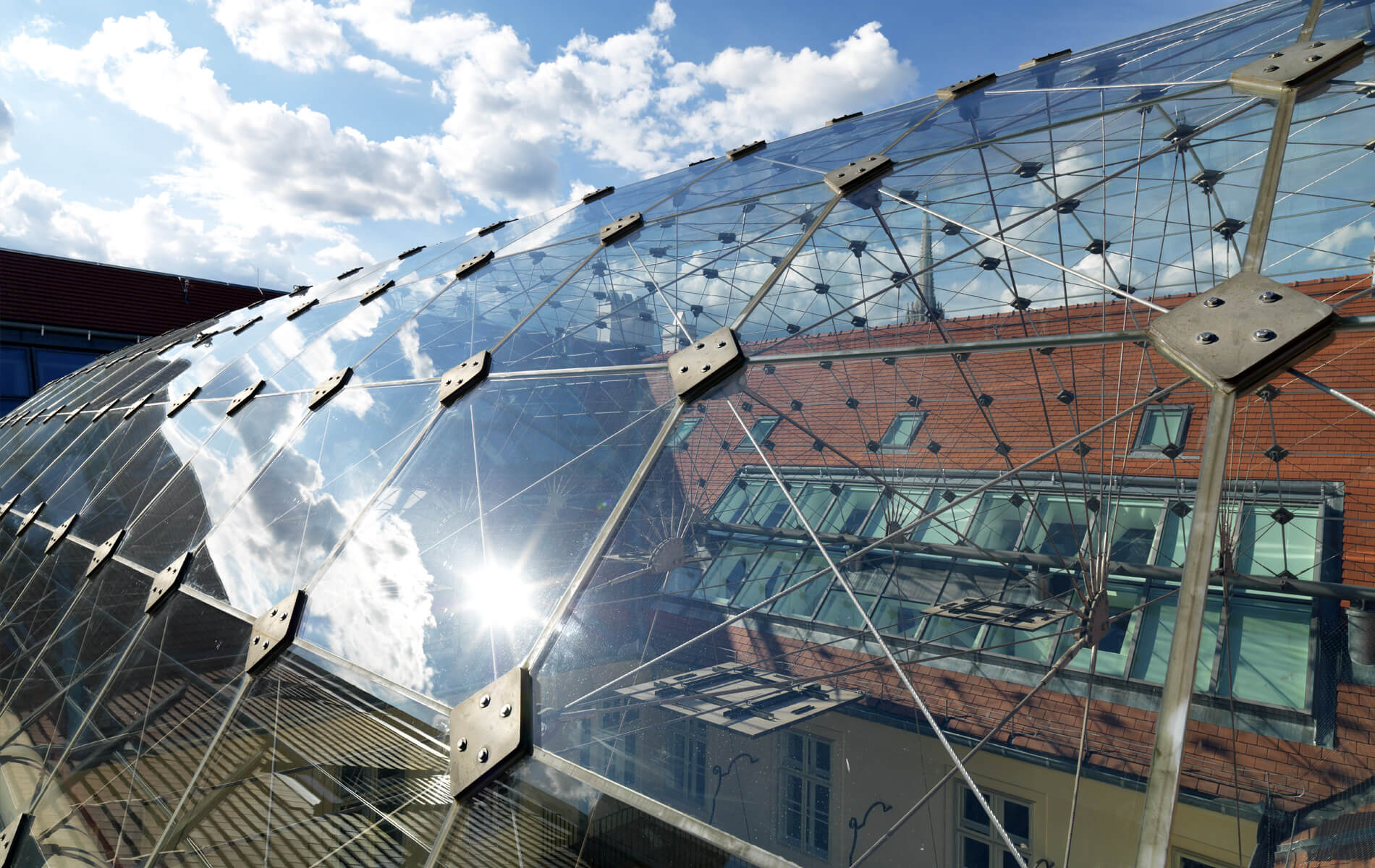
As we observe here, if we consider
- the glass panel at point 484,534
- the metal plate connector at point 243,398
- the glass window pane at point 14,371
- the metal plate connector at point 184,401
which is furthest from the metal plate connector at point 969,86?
the glass window pane at point 14,371

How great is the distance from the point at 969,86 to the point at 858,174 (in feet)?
8.29

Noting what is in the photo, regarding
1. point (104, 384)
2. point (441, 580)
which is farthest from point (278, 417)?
point (104, 384)

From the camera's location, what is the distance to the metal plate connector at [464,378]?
584cm

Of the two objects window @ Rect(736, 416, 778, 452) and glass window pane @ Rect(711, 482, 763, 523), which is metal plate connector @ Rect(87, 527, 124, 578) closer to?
glass window pane @ Rect(711, 482, 763, 523)

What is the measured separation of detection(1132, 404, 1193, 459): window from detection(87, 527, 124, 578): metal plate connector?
29.9ft

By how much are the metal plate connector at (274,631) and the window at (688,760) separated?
297 cm

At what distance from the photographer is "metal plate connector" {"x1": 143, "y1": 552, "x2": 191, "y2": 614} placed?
6.18 metres

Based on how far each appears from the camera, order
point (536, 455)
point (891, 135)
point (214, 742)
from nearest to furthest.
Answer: point (214, 742) < point (536, 455) < point (891, 135)

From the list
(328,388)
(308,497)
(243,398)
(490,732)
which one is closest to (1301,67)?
(490,732)

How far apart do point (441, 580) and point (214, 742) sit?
1870 mm

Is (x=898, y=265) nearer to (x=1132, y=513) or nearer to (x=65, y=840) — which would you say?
(x=1132, y=513)

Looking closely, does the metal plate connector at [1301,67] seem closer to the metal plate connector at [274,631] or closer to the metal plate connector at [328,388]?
the metal plate connector at [274,631]

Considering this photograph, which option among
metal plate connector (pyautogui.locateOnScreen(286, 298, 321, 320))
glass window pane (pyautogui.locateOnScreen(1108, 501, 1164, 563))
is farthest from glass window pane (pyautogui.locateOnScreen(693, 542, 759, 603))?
metal plate connector (pyautogui.locateOnScreen(286, 298, 321, 320))

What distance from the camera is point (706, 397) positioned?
174 inches
